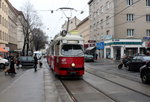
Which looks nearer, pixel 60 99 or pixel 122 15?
pixel 60 99

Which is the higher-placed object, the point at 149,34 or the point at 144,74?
the point at 149,34

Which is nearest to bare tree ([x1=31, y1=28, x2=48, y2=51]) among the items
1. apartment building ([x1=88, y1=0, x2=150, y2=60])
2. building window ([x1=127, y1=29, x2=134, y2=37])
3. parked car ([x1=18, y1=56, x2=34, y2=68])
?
apartment building ([x1=88, y1=0, x2=150, y2=60])

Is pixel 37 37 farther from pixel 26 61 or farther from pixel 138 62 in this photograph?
pixel 138 62

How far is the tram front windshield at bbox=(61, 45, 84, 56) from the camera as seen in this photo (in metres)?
16.2

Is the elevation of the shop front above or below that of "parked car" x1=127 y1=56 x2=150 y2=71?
above

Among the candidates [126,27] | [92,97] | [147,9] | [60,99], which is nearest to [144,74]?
[92,97]

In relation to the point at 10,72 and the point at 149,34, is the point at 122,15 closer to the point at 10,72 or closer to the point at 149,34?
the point at 149,34

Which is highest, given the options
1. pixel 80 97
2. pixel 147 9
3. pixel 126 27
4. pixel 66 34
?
pixel 147 9

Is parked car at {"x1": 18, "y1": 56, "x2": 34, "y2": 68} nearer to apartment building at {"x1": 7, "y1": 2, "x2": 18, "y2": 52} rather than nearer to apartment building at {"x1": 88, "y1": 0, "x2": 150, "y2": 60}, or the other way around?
apartment building at {"x1": 88, "y1": 0, "x2": 150, "y2": 60}

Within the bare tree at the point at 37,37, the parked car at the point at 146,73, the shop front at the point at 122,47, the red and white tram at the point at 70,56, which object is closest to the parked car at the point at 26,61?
the red and white tram at the point at 70,56

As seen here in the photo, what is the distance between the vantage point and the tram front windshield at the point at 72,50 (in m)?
16.2

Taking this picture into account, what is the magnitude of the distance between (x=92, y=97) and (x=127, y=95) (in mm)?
1504

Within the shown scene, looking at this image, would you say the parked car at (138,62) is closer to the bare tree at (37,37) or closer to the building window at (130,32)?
the building window at (130,32)

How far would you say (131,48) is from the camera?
52.0 meters
